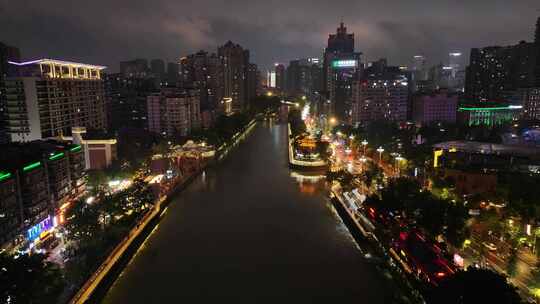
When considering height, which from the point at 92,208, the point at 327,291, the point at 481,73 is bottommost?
the point at 327,291

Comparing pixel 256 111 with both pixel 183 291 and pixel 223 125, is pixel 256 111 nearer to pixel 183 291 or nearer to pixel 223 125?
pixel 223 125

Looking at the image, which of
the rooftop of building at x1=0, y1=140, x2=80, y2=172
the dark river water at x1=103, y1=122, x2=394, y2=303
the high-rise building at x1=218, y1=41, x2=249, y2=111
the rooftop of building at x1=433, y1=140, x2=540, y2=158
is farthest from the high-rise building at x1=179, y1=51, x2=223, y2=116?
the rooftop of building at x1=0, y1=140, x2=80, y2=172

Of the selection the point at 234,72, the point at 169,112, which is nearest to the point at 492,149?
the point at 169,112

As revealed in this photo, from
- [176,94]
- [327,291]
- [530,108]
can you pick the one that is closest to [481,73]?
[530,108]

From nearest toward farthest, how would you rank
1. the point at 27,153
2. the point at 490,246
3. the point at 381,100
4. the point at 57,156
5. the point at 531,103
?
the point at 490,246 < the point at 27,153 < the point at 57,156 < the point at 531,103 < the point at 381,100

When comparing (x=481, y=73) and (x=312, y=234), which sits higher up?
(x=481, y=73)

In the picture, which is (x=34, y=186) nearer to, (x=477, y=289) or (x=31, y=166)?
(x=31, y=166)

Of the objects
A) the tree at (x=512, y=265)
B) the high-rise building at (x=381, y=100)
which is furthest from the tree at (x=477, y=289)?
the high-rise building at (x=381, y=100)
